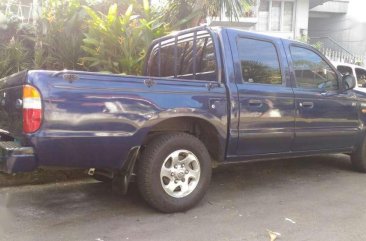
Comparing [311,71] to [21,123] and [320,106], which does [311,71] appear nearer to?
[320,106]

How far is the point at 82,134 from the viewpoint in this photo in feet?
13.1

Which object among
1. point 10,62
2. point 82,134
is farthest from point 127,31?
point 82,134

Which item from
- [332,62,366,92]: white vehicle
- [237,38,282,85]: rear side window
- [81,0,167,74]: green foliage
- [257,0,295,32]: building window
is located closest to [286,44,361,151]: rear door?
[237,38,282,85]: rear side window

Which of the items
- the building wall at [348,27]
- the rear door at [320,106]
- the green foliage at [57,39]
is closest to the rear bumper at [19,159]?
the rear door at [320,106]

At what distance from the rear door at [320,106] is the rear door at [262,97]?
0.19m

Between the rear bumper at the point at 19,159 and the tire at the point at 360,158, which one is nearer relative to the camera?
the rear bumper at the point at 19,159

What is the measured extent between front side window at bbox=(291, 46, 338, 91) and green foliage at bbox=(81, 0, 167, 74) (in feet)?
9.80

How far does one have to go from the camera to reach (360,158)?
6562mm

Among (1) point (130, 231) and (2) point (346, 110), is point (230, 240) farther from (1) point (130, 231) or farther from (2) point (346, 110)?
(2) point (346, 110)

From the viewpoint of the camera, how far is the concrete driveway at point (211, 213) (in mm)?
4062

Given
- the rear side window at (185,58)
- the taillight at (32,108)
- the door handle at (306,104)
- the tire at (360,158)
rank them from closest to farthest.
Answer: the taillight at (32,108)
the rear side window at (185,58)
the door handle at (306,104)
the tire at (360,158)

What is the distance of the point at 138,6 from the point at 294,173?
4.39 m

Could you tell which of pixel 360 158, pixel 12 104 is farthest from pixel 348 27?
pixel 12 104

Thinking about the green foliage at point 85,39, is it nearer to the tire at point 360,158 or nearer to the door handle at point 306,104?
the door handle at point 306,104
